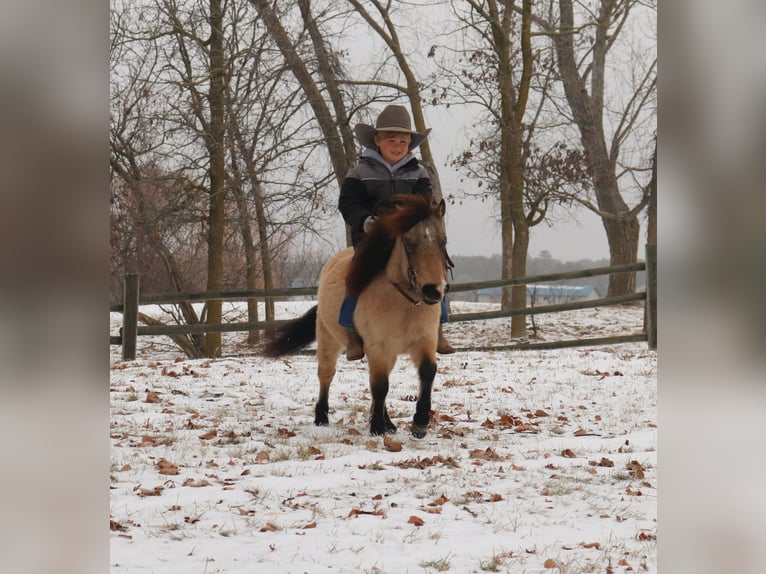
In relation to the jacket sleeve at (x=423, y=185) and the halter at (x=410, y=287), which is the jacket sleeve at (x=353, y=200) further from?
the halter at (x=410, y=287)

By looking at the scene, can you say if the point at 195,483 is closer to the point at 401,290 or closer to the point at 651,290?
the point at 401,290

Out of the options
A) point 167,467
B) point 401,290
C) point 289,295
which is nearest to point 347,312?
point 401,290

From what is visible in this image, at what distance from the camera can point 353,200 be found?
6090 millimetres

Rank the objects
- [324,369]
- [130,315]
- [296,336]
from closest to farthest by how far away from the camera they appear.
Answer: [324,369] → [296,336] → [130,315]

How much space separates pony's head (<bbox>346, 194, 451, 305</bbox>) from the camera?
5.04m

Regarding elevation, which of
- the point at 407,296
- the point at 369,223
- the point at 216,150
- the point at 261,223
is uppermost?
the point at 216,150

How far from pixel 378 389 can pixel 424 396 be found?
36 cm

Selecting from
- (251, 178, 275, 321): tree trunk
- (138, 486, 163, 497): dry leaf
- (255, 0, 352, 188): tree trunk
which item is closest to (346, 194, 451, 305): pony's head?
(138, 486, 163, 497): dry leaf

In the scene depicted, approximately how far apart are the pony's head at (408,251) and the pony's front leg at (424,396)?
583mm

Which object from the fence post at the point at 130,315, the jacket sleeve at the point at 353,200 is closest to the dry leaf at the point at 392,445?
the jacket sleeve at the point at 353,200

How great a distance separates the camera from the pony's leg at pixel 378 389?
569cm
